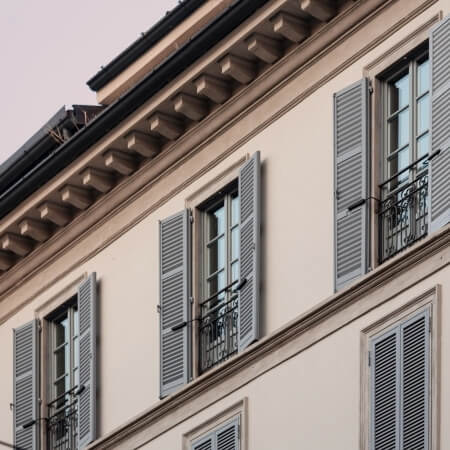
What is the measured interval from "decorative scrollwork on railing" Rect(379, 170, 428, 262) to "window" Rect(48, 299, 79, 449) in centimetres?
555

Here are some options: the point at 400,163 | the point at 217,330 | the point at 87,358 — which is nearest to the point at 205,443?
the point at 217,330

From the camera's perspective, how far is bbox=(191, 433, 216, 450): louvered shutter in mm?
28156

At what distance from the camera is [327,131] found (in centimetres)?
2766

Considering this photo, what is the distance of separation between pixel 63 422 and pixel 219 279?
3229 millimetres

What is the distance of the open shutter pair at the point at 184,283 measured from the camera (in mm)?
28062

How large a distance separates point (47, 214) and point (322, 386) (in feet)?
20.2

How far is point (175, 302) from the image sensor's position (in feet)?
96.4

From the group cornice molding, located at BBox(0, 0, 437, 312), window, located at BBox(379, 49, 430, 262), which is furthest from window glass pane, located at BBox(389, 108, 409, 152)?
cornice molding, located at BBox(0, 0, 437, 312)

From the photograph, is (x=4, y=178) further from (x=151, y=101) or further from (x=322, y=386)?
(x=322, y=386)

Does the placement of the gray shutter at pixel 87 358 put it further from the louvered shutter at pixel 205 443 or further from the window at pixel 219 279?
the louvered shutter at pixel 205 443

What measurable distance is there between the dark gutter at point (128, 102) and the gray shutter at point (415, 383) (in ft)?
13.9

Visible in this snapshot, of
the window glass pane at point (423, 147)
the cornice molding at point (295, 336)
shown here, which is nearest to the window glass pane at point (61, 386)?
the cornice molding at point (295, 336)

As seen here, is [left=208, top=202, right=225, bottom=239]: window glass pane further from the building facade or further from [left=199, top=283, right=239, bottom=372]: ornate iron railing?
[left=199, top=283, right=239, bottom=372]: ornate iron railing

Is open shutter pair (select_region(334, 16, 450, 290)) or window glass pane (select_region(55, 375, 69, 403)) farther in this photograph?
window glass pane (select_region(55, 375, 69, 403))
